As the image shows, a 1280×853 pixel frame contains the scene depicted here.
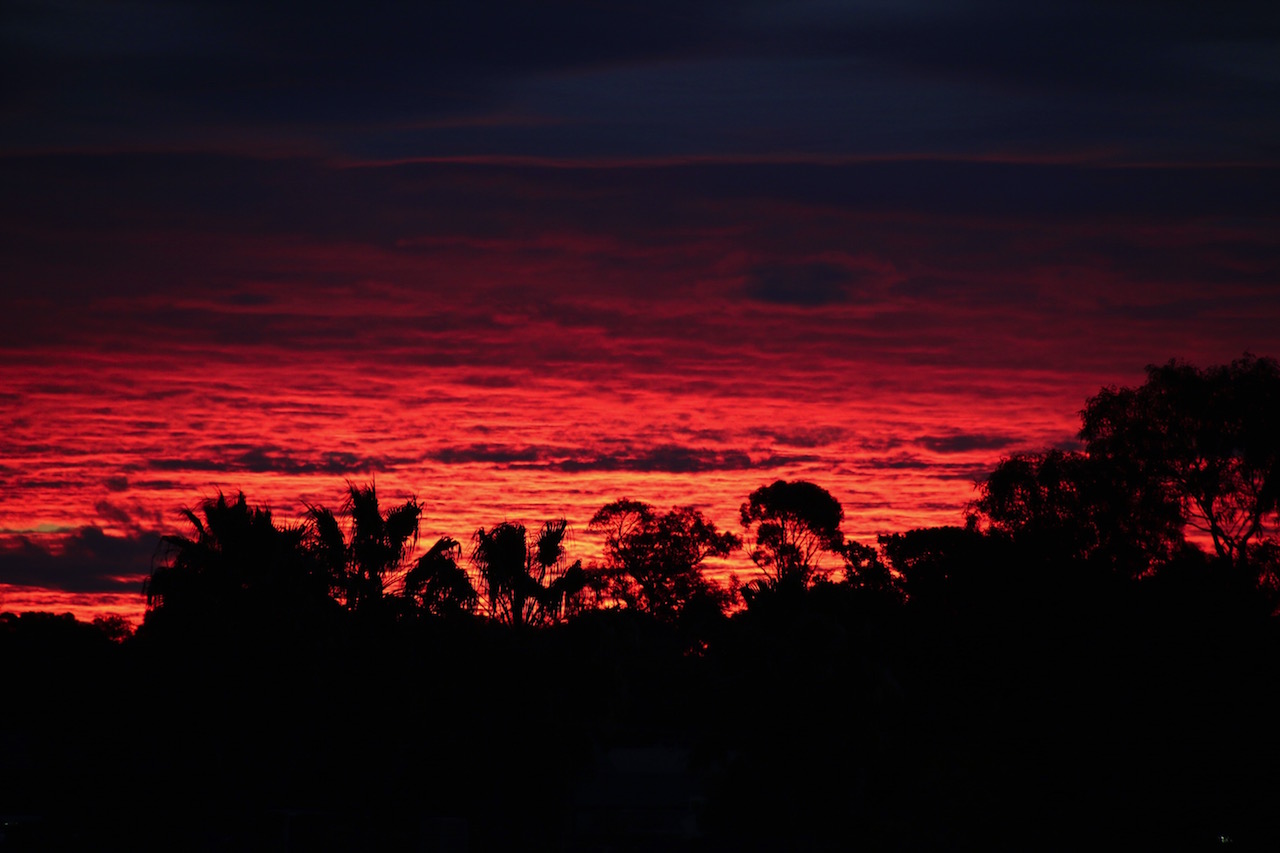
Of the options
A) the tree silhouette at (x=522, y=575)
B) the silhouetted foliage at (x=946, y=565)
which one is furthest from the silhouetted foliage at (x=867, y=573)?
the tree silhouette at (x=522, y=575)

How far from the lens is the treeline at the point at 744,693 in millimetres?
30531

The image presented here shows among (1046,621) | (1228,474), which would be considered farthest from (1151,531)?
(1046,621)

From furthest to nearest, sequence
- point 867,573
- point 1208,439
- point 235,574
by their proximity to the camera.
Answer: point 867,573 < point 1208,439 < point 235,574

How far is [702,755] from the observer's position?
3662cm

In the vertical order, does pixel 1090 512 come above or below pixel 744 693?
above

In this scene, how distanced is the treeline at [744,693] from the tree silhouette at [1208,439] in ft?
0.33

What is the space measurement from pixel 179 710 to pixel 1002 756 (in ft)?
78.7

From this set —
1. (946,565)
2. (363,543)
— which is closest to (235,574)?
(363,543)

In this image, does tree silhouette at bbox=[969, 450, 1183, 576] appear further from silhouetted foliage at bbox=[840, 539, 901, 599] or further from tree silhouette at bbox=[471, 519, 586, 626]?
tree silhouette at bbox=[471, 519, 586, 626]

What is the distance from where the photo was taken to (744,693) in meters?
34.6

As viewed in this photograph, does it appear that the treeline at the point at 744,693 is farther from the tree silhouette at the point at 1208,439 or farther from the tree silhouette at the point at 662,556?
A: the tree silhouette at the point at 662,556

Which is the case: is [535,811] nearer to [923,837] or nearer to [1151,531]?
[923,837]

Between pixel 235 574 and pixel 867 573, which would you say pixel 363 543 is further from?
pixel 867 573

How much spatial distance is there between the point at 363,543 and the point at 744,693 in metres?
10.4
